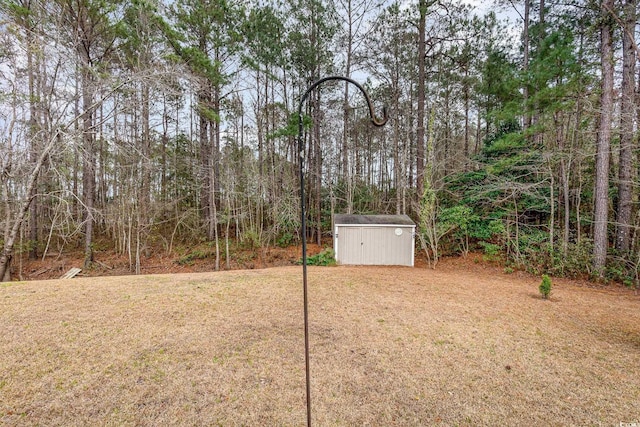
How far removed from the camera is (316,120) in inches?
495

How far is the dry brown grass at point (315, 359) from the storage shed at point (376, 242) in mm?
4038

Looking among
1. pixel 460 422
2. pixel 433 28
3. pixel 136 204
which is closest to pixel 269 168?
pixel 136 204

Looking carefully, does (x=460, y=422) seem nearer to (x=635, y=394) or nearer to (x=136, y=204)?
(x=635, y=394)

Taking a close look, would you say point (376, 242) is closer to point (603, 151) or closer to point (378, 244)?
point (378, 244)

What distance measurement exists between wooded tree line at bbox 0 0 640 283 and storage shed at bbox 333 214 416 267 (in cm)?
73

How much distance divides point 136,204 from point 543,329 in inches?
500

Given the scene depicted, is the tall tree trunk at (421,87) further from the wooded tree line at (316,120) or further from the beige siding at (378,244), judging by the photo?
the beige siding at (378,244)

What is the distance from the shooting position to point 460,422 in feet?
7.13

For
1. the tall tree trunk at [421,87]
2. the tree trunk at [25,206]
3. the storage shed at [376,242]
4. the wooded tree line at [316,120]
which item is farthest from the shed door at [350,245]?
the tree trunk at [25,206]

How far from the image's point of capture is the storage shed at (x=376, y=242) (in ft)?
30.4

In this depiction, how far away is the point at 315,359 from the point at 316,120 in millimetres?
11420

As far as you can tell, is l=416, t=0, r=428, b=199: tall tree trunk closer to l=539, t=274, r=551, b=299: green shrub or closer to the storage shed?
the storage shed

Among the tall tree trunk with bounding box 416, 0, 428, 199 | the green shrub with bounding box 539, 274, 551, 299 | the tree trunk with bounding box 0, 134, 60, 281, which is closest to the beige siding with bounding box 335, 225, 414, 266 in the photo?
the tall tree trunk with bounding box 416, 0, 428, 199

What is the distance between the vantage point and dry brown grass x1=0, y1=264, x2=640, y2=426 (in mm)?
2264
